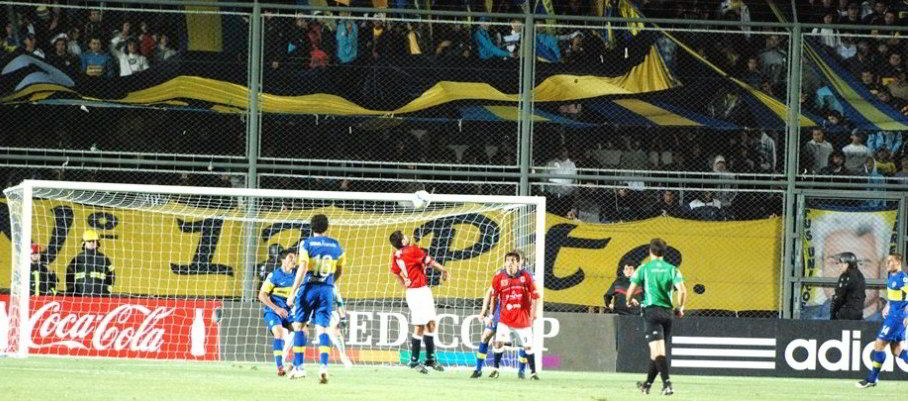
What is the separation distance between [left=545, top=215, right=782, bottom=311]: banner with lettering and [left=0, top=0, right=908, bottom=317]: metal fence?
6 cm

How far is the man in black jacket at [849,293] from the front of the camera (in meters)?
20.7

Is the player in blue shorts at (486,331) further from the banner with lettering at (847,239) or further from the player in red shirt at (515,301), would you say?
the banner with lettering at (847,239)

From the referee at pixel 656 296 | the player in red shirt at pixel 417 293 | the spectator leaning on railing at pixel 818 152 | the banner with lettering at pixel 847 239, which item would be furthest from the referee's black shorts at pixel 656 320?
the spectator leaning on railing at pixel 818 152

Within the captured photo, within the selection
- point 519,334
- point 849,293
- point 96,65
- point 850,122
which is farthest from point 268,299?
point 850,122

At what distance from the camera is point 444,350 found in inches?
823

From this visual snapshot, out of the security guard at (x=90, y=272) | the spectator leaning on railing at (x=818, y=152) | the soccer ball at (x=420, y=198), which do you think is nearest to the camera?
the soccer ball at (x=420, y=198)

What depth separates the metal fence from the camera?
21.3 meters

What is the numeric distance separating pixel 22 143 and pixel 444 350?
6762mm

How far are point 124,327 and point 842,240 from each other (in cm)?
1025

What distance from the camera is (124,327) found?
65.6 feet

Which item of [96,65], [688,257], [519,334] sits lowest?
[519,334]

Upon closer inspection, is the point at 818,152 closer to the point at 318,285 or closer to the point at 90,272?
the point at 318,285

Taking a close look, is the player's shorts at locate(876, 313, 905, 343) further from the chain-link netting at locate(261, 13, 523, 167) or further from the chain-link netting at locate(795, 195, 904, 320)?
the chain-link netting at locate(261, 13, 523, 167)

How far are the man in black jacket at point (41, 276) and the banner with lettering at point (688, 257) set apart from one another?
22.8 feet
